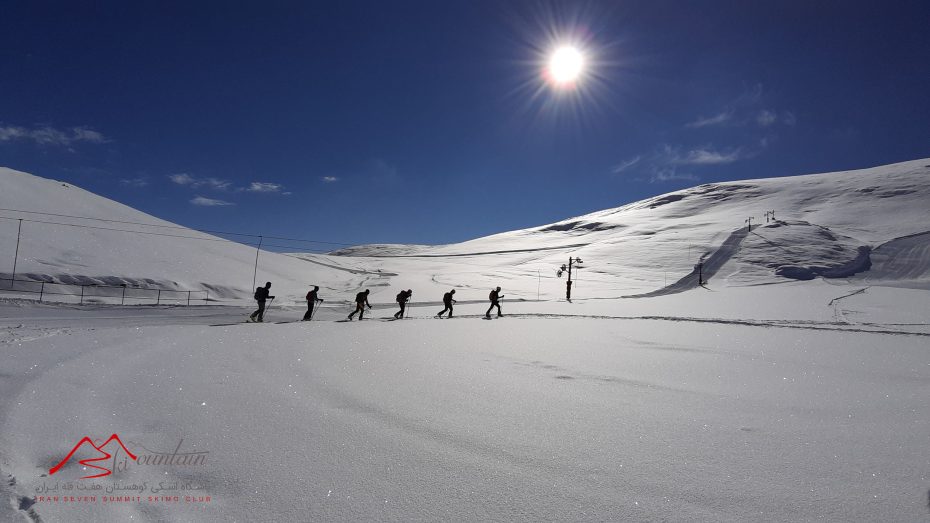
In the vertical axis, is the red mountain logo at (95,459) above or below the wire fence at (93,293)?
below

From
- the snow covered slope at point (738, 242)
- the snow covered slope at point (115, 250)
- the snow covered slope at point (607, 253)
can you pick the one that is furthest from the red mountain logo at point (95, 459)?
the snow covered slope at point (738, 242)

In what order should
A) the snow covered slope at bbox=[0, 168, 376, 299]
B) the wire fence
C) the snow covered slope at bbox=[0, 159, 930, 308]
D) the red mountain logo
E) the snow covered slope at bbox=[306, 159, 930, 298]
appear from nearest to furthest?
1. the red mountain logo
2. the wire fence
3. the snow covered slope at bbox=[0, 168, 376, 299]
4. the snow covered slope at bbox=[0, 159, 930, 308]
5. the snow covered slope at bbox=[306, 159, 930, 298]

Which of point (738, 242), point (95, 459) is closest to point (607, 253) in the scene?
point (738, 242)

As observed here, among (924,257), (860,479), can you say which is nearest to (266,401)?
(860,479)

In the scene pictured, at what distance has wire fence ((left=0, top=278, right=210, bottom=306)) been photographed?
21.9 metres

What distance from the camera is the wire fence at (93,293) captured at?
21.9 m

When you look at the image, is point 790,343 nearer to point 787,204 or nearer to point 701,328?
point 701,328

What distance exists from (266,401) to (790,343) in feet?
39.3

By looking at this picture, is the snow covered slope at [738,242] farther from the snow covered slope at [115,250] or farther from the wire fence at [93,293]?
the wire fence at [93,293]

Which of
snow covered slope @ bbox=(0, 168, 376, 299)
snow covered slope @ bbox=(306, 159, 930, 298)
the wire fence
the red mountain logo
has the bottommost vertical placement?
the red mountain logo

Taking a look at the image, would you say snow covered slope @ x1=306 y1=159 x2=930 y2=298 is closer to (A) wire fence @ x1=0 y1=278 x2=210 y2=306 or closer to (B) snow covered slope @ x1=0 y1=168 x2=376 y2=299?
(B) snow covered slope @ x1=0 y1=168 x2=376 y2=299

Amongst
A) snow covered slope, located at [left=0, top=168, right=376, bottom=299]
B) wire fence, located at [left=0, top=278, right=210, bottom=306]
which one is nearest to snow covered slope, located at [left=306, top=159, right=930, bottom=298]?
snow covered slope, located at [left=0, top=168, right=376, bottom=299]

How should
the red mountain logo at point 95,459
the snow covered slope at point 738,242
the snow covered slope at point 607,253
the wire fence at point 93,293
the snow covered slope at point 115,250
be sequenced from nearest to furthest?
the red mountain logo at point 95,459, the wire fence at point 93,293, the snow covered slope at point 115,250, the snow covered slope at point 607,253, the snow covered slope at point 738,242

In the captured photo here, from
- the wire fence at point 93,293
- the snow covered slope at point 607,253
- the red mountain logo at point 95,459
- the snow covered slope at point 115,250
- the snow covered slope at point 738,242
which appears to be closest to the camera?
the red mountain logo at point 95,459
